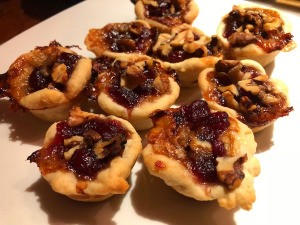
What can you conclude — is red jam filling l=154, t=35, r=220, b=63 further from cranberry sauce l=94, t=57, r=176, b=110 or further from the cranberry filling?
the cranberry filling

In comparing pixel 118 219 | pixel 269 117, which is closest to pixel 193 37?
pixel 269 117

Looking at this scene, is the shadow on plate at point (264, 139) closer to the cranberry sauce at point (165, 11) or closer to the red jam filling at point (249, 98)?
the red jam filling at point (249, 98)

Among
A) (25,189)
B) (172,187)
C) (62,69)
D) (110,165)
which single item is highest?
(62,69)

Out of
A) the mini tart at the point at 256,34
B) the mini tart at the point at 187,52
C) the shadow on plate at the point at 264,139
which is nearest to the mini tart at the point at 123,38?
the mini tart at the point at 187,52

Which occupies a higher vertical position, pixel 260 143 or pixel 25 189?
pixel 260 143

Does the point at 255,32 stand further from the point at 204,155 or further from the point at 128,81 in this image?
the point at 204,155

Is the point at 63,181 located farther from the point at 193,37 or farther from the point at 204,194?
the point at 193,37

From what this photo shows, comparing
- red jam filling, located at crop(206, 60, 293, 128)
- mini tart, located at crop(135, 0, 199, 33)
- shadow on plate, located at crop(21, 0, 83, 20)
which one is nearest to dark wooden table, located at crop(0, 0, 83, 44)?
shadow on plate, located at crop(21, 0, 83, 20)
